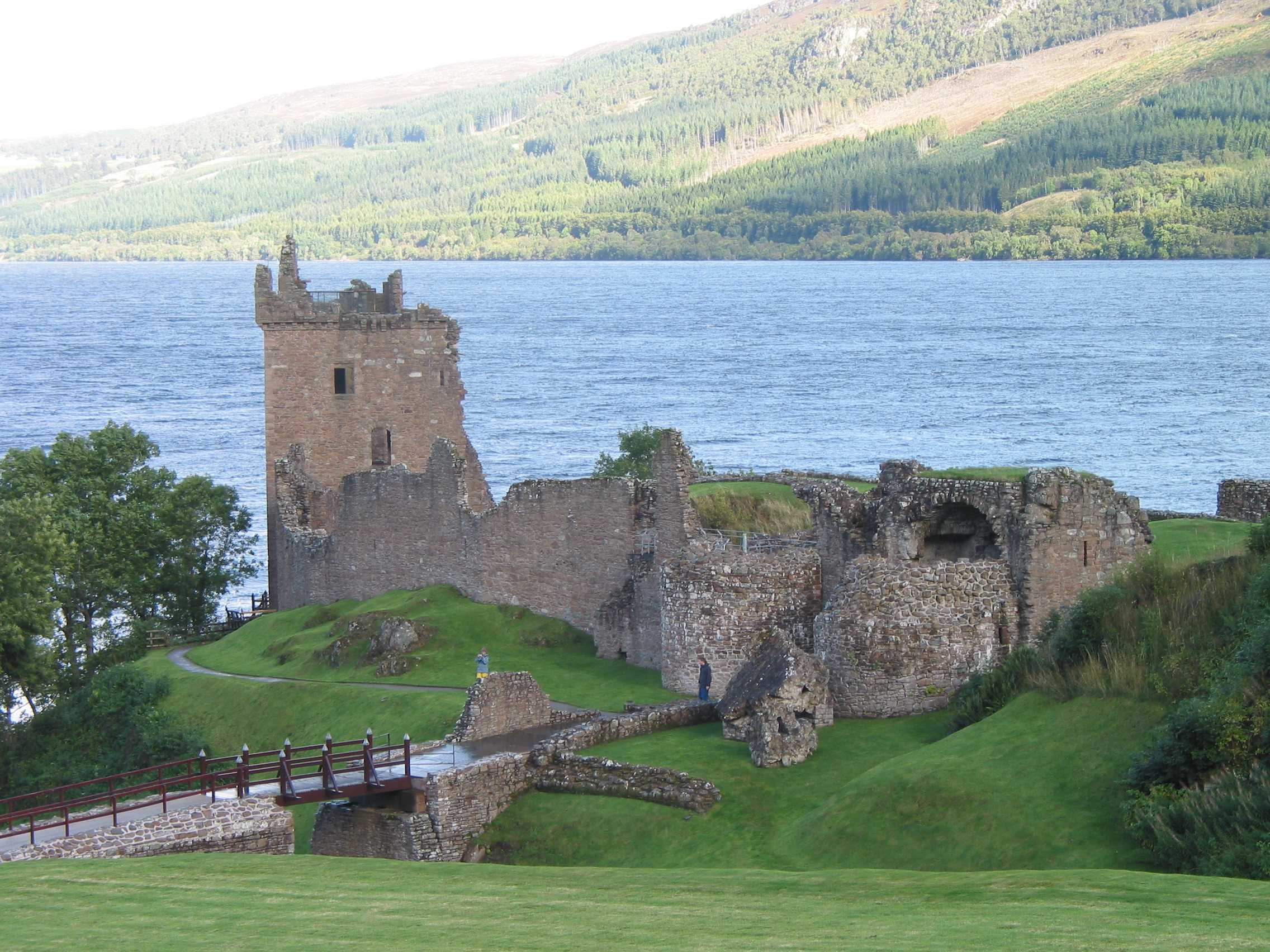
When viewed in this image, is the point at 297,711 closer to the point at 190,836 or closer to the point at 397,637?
the point at 397,637

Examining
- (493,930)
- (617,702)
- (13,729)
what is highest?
(493,930)

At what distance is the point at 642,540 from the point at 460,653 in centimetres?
534

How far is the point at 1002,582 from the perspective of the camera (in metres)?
30.0

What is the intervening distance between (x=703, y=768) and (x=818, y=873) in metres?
6.67

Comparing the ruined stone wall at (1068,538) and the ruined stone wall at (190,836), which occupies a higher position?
the ruined stone wall at (1068,538)

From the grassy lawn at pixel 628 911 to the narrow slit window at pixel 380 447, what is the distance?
1269 inches

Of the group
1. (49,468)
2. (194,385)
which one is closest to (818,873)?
(49,468)

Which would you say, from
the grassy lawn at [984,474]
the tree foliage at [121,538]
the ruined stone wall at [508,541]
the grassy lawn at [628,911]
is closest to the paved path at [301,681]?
the tree foliage at [121,538]

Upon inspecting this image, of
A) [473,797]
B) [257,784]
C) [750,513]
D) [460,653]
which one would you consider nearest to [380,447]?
[460,653]

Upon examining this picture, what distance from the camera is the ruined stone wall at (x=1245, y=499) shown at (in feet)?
113

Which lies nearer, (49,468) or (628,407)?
(49,468)

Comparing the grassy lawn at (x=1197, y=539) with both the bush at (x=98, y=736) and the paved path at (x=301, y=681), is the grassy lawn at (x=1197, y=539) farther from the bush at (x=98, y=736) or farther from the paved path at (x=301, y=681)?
the bush at (x=98, y=736)

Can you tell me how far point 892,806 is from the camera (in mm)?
23875

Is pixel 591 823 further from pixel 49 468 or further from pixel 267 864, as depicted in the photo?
pixel 49 468
